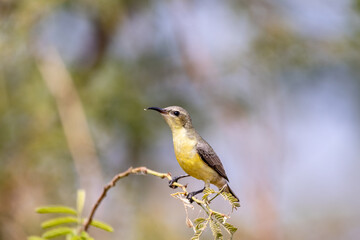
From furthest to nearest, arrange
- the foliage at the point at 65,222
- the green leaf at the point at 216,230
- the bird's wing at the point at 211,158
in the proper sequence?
the bird's wing at the point at 211,158 < the foliage at the point at 65,222 < the green leaf at the point at 216,230

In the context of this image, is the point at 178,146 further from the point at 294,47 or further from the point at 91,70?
the point at 294,47

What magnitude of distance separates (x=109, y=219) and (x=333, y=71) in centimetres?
284

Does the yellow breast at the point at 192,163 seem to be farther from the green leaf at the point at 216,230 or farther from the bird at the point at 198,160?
the green leaf at the point at 216,230

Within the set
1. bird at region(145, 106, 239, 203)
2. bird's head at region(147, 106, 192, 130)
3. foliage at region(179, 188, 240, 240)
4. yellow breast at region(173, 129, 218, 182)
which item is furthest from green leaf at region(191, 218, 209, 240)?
bird's head at region(147, 106, 192, 130)

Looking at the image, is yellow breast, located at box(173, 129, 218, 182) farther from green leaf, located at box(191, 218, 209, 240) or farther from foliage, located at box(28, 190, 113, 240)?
green leaf, located at box(191, 218, 209, 240)

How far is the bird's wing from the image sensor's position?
222 cm

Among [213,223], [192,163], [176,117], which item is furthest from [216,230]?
[176,117]

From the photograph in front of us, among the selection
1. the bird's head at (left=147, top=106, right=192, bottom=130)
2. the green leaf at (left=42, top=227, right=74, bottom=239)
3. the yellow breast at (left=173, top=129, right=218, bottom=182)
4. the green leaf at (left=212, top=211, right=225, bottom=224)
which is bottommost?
the green leaf at (left=42, top=227, right=74, bottom=239)

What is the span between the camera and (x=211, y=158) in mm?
2260

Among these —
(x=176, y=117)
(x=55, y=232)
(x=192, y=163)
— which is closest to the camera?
(x=55, y=232)

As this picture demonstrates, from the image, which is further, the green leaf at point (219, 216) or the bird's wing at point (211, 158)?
the bird's wing at point (211, 158)

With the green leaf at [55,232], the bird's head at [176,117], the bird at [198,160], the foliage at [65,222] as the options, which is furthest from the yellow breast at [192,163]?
the green leaf at [55,232]

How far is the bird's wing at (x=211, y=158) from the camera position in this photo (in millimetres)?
2219

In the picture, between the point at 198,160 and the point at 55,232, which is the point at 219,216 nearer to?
the point at 55,232
